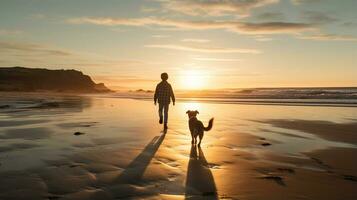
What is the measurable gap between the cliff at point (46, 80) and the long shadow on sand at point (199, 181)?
97.6 metres

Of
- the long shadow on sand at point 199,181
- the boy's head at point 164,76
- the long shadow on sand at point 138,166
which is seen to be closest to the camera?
the long shadow on sand at point 199,181

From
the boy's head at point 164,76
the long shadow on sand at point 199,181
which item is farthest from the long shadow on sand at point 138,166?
the boy's head at point 164,76

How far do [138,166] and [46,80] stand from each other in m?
118

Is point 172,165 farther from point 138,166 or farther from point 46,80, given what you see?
point 46,80

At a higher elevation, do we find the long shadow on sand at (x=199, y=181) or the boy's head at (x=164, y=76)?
the boy's head at (x=164, y=76)

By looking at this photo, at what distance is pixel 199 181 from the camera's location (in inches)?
237

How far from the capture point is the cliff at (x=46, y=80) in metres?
105

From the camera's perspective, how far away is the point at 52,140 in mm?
10156

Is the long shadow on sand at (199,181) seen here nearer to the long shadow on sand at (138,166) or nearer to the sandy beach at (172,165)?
the sandy beach at (172,165)

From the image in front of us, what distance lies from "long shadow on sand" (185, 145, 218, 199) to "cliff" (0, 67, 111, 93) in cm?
9758

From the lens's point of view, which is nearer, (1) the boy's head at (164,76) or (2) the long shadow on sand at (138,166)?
(2) the long shadow on sand at (138,166)

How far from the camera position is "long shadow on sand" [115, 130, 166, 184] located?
19.7 ft

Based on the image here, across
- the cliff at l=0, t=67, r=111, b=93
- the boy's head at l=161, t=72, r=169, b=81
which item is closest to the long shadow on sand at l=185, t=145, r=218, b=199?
the boy's head at l=161, t=72, r=169, b=81

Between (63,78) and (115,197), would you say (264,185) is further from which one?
(63,78)
